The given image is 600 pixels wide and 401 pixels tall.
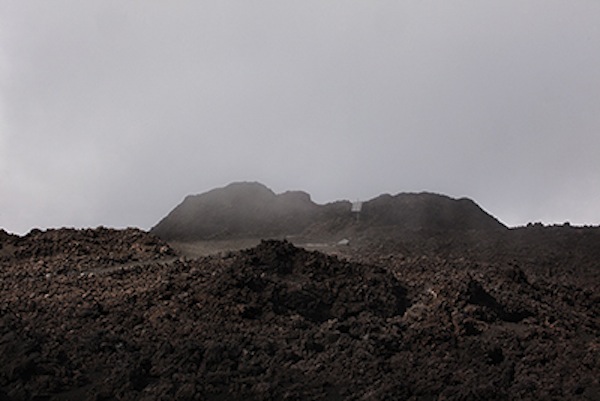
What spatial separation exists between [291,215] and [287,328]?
64.9 feet

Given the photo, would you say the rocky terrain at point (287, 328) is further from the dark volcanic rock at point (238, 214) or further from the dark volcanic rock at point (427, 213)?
the dark volcanic rock at point (238, 214)

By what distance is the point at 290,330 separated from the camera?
13.9 metres

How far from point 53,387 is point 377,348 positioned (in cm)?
519

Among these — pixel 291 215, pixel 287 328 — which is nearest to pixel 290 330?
pixel 287 328

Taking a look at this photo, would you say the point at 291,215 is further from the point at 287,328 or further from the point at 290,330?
the point at 290,330

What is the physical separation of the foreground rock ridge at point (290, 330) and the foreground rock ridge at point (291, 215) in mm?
9870

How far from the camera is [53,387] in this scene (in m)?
11.5

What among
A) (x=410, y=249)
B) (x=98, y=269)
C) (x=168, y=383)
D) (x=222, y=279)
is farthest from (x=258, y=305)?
(x=410, y=249)

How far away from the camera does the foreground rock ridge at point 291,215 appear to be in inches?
1242

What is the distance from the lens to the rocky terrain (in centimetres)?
1179

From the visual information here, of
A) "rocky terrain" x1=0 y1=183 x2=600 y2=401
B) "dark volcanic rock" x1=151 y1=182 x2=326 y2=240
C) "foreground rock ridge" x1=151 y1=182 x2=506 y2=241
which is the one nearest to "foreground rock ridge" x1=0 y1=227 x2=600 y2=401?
"rocky terrain" x1=0 y1=183 x2=600 y2=401

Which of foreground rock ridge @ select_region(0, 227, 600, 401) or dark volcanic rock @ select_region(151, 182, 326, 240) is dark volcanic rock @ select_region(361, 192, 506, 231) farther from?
foreground rock ridge @ select_region(0, 227, 600, 401)

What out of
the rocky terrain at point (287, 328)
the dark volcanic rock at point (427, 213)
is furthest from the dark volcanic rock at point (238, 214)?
the rocky terrain at point (287, 328)

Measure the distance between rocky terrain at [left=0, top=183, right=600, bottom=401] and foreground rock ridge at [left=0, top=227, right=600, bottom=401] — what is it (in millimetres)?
33
